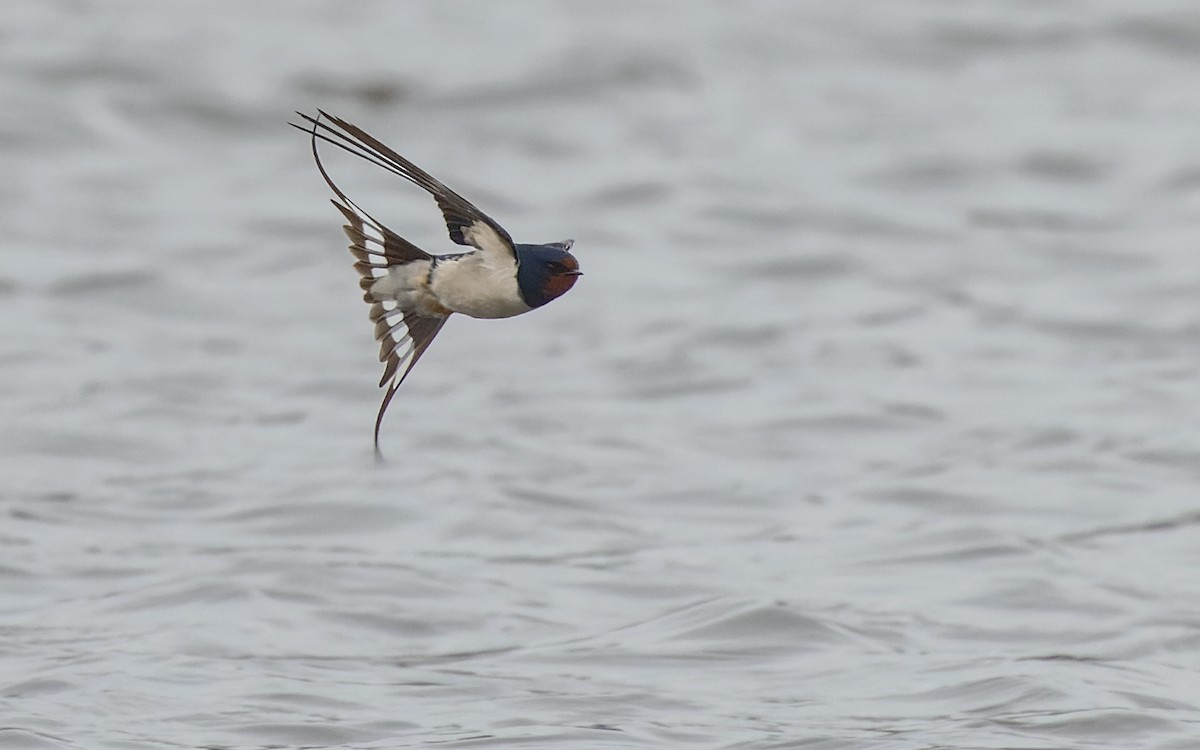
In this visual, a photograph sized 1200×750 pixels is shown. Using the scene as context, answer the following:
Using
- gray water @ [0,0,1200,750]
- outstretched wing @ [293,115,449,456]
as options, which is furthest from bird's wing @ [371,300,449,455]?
gray water @ [0,0,1200,750]

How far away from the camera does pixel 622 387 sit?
454 inches

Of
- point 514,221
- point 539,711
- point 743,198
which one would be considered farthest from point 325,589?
point 743,198

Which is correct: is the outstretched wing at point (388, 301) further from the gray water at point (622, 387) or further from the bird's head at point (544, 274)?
the gray water at point (622, 387)

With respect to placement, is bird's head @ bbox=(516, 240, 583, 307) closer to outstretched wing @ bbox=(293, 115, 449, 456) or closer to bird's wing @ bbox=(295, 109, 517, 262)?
bird's wing @ bbox=(295, 109, 517, 262)

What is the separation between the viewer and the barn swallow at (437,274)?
4.07 m

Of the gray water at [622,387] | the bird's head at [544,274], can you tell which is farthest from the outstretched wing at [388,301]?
the gray water at [622,387]

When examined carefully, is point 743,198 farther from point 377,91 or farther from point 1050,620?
point 1050,620

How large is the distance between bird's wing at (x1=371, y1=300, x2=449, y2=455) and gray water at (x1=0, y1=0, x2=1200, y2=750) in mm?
2304

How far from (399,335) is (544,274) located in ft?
1.18

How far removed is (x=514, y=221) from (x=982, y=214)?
2.81 metres

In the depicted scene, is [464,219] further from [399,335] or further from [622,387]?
[622,387]

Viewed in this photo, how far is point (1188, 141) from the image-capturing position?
15.9 metres

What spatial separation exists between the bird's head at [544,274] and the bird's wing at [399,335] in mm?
212

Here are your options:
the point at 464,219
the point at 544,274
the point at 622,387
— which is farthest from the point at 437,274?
the point at 622,387
